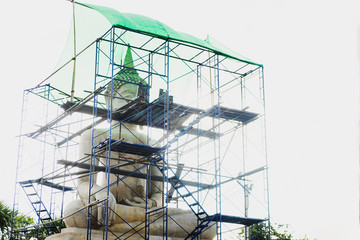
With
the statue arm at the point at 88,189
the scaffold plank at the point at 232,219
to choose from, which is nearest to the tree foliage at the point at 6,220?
the statue arm at the point at 88,189

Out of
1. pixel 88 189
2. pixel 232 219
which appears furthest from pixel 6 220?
pixel 232 219

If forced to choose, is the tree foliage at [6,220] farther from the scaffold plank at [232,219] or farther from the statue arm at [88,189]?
the scaffold plank at [232,219]

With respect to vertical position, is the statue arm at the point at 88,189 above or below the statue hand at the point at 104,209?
above

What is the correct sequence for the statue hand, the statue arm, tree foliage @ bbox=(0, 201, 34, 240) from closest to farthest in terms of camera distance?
the statue hand, the statue arm, tree foliage @ bbox=(0, 201, 34, 240)

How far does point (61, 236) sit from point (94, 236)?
1.01 metres

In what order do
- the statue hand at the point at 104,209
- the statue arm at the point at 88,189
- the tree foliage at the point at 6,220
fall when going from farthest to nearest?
the tree foliage at the point at 6,220, the statue arm at the point at 88,189, the statue hand at the point at 104,209

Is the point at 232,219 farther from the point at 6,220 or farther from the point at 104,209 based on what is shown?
the point at 6,220

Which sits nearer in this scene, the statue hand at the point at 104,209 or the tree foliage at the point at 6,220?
the statue hand at the point at 104,209

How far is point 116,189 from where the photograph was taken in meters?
22.4

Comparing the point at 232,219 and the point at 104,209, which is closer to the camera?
the point at 104,209

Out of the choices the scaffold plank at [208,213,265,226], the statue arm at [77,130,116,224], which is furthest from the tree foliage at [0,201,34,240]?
the scaffold plank at [208,213,265,226]

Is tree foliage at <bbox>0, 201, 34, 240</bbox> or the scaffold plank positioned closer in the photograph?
the scaffold plank

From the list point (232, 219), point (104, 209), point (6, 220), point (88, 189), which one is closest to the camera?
point (104, 209)

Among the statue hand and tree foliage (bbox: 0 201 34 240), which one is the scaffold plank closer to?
the statue hand
